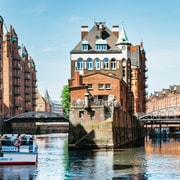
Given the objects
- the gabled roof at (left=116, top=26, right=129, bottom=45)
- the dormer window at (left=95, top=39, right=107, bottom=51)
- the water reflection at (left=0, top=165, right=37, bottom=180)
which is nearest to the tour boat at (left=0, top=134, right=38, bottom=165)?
the water reflection at (left=0, top=165, right=37, bottom=180)

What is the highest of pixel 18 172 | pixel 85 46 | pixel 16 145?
pixel 85 46

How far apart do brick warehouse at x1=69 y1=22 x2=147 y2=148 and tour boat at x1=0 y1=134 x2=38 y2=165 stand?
24.8 m

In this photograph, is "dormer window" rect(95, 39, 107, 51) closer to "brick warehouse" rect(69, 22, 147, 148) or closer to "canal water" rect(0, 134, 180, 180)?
"brick warehouse" rect(69, 22, 147, 148)

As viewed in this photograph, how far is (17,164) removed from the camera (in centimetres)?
5678

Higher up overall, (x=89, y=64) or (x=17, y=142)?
(x=89, y=64)

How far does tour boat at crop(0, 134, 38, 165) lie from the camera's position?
56.8 metres

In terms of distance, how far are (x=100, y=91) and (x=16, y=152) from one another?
132 feet

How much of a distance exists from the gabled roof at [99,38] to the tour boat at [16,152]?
176ft

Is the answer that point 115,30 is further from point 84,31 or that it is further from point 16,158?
point 16,158

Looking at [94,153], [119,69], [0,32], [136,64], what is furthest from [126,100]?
[0,32]

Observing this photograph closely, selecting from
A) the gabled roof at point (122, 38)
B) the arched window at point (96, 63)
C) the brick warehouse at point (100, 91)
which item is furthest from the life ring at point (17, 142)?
the gabled roof at point (122, 38)

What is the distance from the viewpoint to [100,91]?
95.9 m

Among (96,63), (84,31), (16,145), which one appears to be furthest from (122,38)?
(16,145)

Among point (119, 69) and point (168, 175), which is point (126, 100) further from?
point (168, 175)
